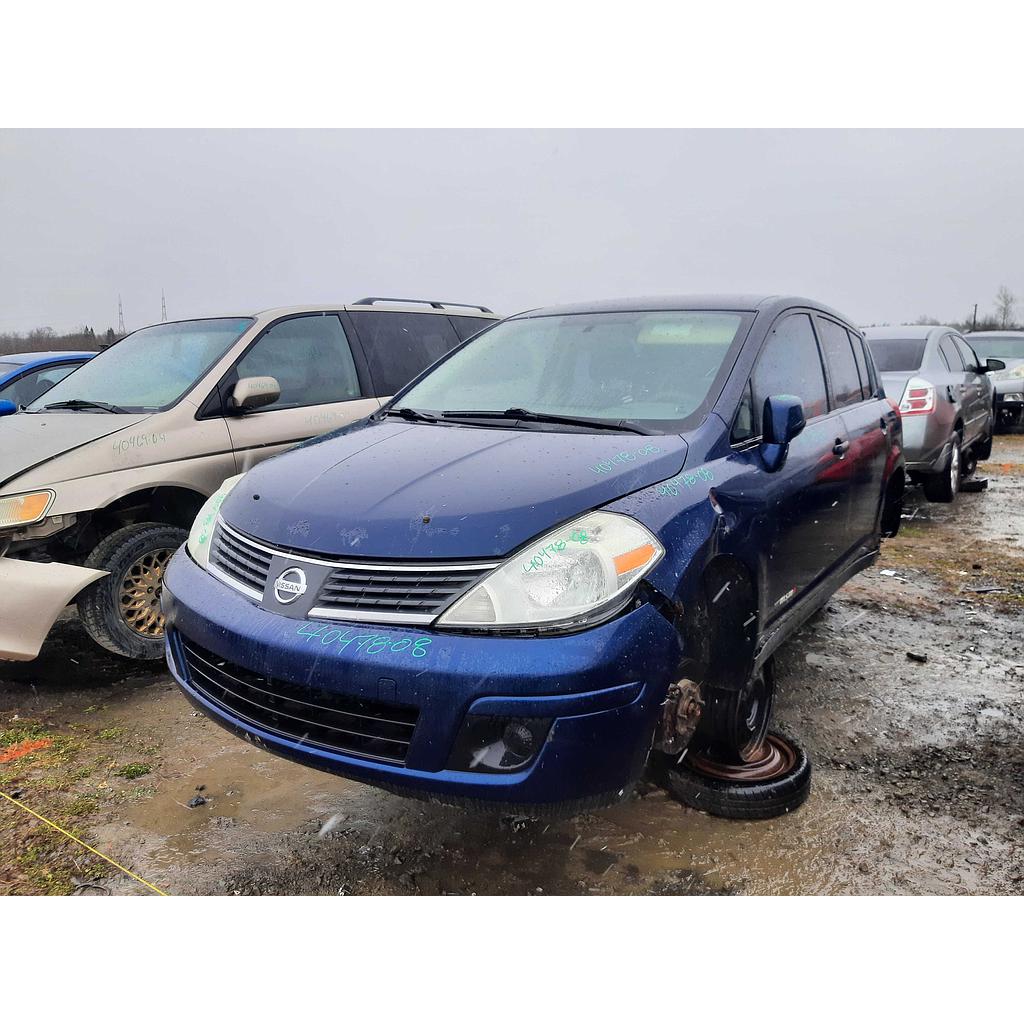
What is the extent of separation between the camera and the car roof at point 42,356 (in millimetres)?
6938

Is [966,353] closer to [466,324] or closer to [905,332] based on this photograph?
[905,332]

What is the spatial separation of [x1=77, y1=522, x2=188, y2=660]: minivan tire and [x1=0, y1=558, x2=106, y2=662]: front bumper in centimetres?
21

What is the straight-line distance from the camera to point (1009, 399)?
47.5 ft

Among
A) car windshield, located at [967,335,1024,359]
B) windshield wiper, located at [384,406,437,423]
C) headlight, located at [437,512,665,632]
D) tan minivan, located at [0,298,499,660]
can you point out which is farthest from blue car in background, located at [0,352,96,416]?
car windshield, located at [967,335,1024,359]

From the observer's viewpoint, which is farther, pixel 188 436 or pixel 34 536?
pixel 188 436

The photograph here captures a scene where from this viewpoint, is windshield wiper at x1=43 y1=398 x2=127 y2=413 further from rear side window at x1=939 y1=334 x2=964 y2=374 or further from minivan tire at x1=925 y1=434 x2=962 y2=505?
rear side window at x1=939 y1=334 x2=964 y2=374

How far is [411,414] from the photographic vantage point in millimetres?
3236

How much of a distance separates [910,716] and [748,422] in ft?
5.23

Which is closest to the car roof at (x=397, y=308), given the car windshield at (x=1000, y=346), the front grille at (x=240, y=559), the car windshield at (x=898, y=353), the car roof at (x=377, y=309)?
the car roof at (x=377, y=309)

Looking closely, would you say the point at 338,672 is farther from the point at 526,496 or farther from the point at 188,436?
the point at 188,436

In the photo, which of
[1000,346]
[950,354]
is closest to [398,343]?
[950,354]

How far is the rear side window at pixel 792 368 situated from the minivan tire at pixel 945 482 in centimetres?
466

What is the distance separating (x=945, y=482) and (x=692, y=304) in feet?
18.4

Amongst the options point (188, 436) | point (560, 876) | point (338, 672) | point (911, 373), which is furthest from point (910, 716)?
point (911, 373)
